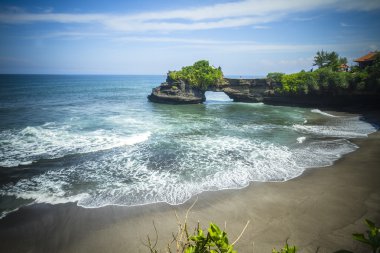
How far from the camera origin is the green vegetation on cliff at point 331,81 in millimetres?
32094

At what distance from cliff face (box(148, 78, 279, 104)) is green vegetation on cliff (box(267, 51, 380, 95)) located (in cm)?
331

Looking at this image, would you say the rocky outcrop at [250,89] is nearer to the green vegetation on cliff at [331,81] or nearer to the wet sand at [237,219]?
the green vegetation on cliff at [331,81]

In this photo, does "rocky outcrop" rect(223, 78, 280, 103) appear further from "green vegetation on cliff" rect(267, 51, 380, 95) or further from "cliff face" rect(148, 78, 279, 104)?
"green vegetation on cliff" rect(267, 51, 380, 95)

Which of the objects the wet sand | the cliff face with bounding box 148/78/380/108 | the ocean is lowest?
the wet sand

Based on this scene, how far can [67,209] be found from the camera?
9.95 meters

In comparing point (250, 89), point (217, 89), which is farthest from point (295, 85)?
point (217, 89)

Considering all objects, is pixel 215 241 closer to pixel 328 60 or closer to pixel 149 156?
pixel 149 156

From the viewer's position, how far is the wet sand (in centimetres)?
793

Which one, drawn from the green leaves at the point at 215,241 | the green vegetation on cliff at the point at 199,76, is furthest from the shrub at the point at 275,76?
the green leaves at the point at 215,241

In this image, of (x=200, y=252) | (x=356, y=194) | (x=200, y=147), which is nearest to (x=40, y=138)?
(x=200, y=147)

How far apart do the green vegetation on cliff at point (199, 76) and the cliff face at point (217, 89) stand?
0.97 meters

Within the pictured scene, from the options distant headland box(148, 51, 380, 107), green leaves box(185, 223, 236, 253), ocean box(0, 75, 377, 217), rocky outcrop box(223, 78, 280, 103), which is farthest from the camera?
rocky outcrop box(223, 78, 280, 103)

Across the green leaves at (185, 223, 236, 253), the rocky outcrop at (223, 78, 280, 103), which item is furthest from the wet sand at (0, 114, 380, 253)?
the rocky outcrop at (223, 78, 280, 103)

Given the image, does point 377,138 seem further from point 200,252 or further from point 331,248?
point 200,252
